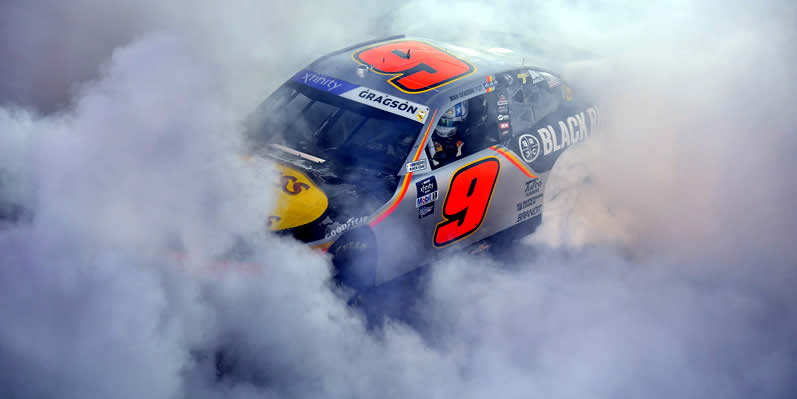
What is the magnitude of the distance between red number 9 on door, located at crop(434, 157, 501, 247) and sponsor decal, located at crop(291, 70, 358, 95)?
87 cm

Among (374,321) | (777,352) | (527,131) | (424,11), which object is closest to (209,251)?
(374,321)

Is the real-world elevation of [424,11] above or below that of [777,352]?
above

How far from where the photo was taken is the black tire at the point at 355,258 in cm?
346

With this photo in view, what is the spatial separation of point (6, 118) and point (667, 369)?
3.54 meters

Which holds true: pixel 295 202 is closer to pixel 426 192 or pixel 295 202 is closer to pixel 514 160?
pixel 426 192

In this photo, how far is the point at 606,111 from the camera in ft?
16.0

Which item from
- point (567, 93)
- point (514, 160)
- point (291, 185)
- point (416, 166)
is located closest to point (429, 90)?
point (416, 166)

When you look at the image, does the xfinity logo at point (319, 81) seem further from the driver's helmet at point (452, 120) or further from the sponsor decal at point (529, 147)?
the sponsor decal at point (529, 147)

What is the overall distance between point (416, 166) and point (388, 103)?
0.48 m

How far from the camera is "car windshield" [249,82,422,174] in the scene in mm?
3869

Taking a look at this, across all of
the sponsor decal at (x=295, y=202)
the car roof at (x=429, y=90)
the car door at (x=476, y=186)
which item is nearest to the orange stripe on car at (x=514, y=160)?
the car door at (x=476, y=186)

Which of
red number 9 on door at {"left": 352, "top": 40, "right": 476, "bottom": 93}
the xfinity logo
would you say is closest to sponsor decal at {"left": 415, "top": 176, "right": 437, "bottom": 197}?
red number 9 on door at {"left": 352, "top": 40, "right": 476, "bottom": 93}

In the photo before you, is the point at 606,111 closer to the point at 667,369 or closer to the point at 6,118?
the point at 667,369

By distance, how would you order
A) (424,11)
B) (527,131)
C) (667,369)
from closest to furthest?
(667,369) < (527,131) < (424,11)
